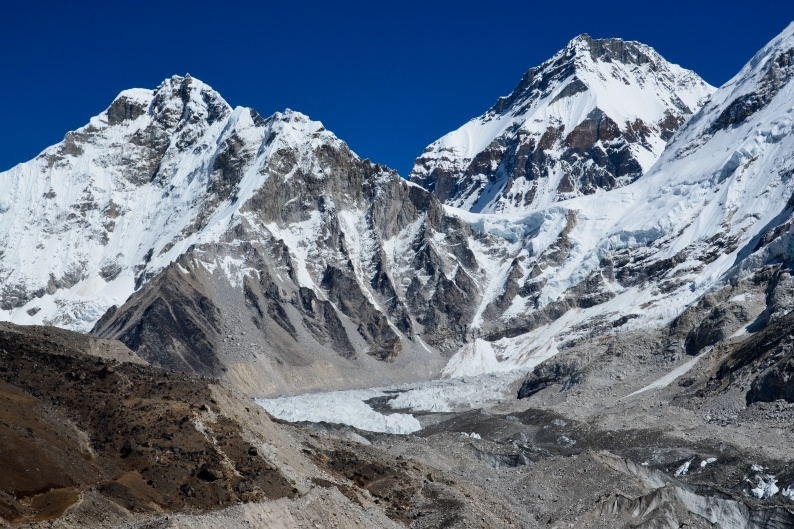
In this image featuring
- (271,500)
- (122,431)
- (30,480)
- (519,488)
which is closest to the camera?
(30,480)

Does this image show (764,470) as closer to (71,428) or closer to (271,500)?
(271,500)

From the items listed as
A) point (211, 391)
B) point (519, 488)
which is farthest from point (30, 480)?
point (519, 488)

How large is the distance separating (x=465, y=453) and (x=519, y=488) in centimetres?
1035

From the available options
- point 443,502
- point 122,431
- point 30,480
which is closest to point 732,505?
point 443,502

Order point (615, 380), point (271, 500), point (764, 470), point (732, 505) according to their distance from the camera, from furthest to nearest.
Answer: point (615, 380) → point (764, 470) → point (732, 505) → point (271, 500)

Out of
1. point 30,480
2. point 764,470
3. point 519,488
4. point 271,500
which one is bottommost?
point 764,470

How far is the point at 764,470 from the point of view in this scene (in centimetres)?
7281

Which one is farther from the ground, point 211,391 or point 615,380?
point 211,391

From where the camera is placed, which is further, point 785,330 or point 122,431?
point 785,330

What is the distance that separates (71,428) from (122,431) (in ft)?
8.02

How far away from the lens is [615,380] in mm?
151000

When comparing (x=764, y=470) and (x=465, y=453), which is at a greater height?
(x=465, y=453)

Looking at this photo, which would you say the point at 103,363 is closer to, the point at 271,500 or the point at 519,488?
the point at 271,500

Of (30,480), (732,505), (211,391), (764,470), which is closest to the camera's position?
(30,480)
